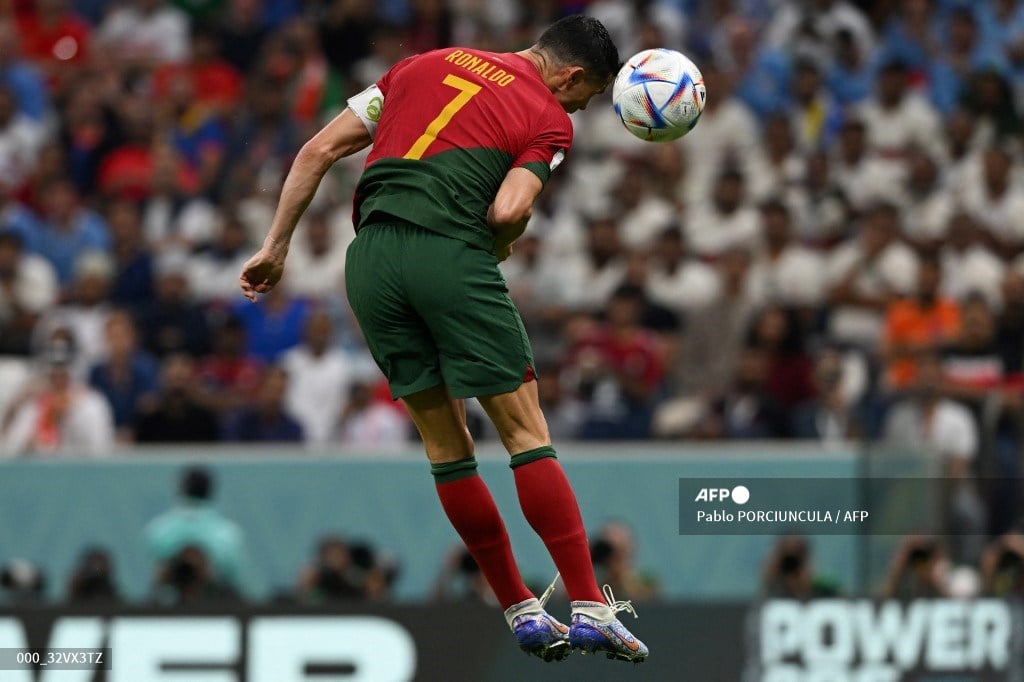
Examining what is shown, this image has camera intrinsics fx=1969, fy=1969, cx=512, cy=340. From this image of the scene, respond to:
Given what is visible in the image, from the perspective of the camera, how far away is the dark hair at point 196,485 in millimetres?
13438

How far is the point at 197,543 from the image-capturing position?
43.9 feet

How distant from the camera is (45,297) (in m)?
15.8

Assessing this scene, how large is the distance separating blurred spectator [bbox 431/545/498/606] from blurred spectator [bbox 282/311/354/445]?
5.57ft

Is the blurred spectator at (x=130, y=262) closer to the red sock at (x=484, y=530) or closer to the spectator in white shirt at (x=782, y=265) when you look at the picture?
the spectator in white shirt at (x=782, y=265)

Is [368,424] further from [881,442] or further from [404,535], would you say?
[881,442]

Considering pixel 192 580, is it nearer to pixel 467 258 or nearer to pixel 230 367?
pixel 230 367

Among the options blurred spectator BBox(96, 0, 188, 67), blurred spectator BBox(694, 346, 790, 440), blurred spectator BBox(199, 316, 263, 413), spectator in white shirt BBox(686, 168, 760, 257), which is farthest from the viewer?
blurred spectator BBox(96, 0, 188, 67)

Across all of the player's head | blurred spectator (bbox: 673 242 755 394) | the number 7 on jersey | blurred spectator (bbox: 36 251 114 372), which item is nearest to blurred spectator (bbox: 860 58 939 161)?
blurred spectator (bbox: 673 242 755 394)

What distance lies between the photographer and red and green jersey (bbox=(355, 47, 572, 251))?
288 inches

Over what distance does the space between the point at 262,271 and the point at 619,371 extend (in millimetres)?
6751

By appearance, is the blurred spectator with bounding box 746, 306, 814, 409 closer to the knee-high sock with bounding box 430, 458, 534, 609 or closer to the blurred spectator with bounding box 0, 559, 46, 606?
the blurred spectator with bounding box 0, 559, 46, 606

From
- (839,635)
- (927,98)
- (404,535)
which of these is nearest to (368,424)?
(404,535)

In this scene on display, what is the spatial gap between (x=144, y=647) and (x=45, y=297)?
5.51m

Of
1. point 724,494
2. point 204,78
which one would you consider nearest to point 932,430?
point 724,494
